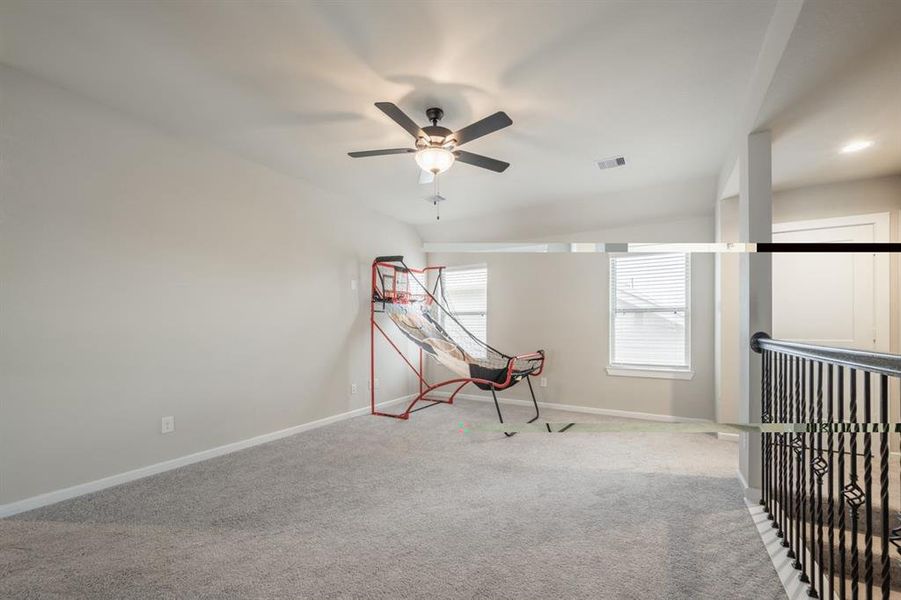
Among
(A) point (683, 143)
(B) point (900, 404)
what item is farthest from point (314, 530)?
(B) point (900, 404)

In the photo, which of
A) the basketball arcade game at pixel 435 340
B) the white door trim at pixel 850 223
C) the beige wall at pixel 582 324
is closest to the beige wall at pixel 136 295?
the basketball arcade game at pixel 435 340

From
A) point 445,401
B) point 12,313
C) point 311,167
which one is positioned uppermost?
point 311,167

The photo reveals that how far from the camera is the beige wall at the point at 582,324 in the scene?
154 inches

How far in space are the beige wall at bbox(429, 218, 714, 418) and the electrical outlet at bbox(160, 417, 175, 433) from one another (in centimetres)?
306

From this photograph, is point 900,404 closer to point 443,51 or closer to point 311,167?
point 443,51

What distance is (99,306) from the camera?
2.54 m

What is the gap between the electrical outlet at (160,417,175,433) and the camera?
2.81 metres

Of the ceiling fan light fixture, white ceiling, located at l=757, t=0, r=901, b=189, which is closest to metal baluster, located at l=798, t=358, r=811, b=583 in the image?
white ceiling, located at l=757, t=0, r=901, b=189

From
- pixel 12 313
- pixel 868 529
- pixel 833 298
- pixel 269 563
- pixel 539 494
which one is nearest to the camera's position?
pixel 868 529

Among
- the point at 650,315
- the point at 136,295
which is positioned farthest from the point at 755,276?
the point at 136,295

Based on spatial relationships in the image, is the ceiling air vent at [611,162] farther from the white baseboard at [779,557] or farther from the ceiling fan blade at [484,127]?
the white baseboard at [779,557]

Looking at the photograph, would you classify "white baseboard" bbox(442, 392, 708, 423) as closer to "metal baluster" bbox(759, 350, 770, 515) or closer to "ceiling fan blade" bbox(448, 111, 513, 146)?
"metal baluster" bbox(759, 350, 770, 515)

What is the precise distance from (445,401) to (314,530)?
2.81 metres

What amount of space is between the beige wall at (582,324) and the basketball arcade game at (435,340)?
369 mm
